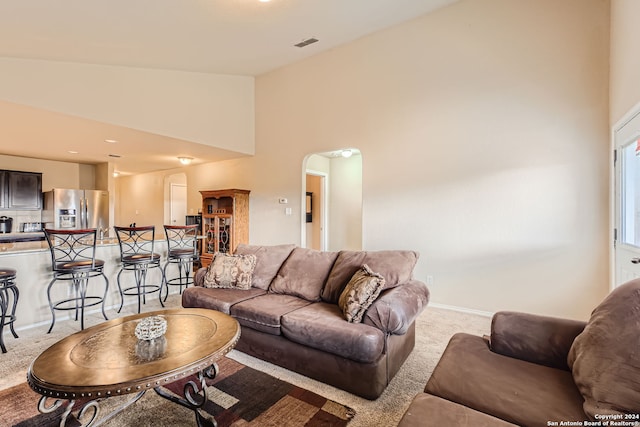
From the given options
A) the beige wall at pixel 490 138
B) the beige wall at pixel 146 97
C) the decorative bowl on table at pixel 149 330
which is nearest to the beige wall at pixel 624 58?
the beige wall at pixel 490 138

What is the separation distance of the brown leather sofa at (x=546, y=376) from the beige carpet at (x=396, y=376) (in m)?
0.60

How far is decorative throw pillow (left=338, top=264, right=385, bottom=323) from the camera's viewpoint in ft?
7.17

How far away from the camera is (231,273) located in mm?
3141

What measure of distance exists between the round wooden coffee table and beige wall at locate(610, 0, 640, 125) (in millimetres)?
3505

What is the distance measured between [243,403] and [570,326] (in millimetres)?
1984

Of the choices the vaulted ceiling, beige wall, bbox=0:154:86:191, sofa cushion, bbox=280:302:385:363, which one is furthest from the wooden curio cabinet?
sofa cushion, bbox=280:302:385:363

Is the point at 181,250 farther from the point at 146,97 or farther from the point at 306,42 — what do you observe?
the point at 306,42

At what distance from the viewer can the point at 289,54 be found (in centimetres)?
511

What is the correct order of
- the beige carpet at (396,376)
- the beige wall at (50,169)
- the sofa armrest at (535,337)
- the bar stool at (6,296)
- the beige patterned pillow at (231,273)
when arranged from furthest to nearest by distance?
the beige wall at (50,169), the beige patterned pillow at (231,273), the bar stool at (6,296), the beige carpet at (396,376), the sofa armrest at (535,337)

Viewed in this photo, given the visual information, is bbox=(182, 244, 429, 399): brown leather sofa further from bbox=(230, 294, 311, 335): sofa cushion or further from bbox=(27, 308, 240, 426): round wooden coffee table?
bbox=(27, 308, 240, 426): round wooden coffee table

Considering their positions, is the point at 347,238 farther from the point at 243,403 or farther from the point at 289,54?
the point at 243,403

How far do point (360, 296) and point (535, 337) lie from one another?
3.45 feet

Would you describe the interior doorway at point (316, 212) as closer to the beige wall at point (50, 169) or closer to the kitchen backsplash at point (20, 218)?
the beige wall at point (50, 169)

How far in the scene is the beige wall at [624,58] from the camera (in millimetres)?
2363
